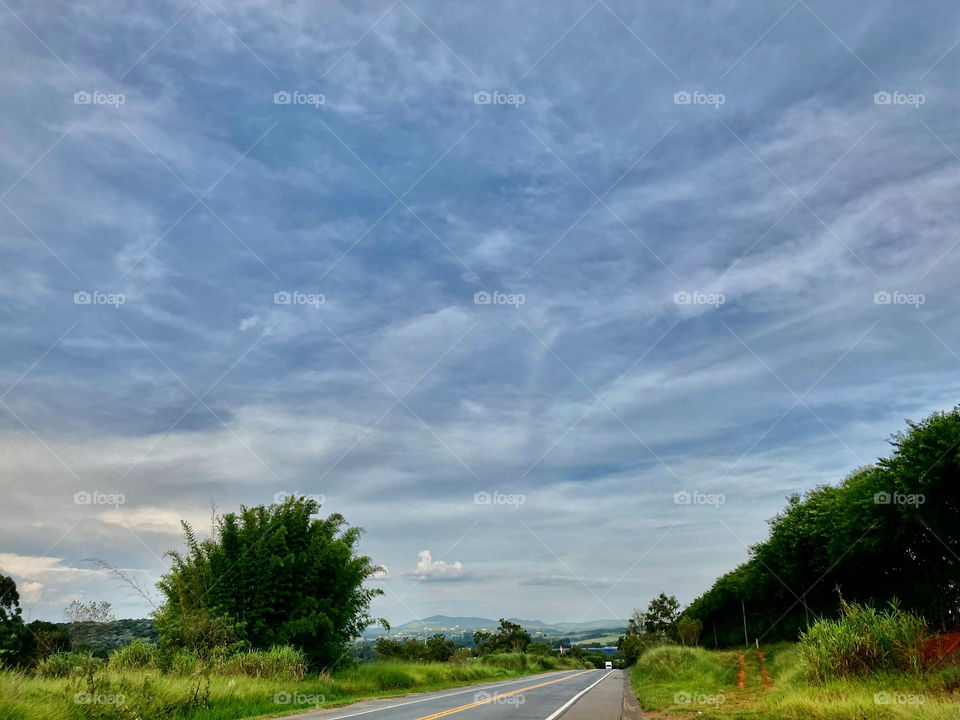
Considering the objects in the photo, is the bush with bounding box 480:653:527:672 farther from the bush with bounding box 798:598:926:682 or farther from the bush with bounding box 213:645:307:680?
the bush with bounding box 798:598:926:682

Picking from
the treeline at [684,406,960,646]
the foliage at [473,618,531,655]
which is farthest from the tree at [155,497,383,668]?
the foliage at [473,618,531,655]

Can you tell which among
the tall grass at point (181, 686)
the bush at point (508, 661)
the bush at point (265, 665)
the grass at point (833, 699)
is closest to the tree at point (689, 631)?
the bush at point (508, 661)

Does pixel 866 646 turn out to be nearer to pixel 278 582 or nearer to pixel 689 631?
pixel 278 582

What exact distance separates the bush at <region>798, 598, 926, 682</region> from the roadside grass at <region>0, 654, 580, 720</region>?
1528cm

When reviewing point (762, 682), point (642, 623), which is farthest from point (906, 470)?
point (642, 623)

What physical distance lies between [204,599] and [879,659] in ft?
95.8

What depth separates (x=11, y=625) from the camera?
54500 millimetres

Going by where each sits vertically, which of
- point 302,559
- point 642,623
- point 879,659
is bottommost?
point 642,623

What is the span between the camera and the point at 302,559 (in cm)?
3619

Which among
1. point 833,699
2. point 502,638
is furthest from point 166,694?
point 502,638

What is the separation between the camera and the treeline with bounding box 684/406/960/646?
22.8 meters

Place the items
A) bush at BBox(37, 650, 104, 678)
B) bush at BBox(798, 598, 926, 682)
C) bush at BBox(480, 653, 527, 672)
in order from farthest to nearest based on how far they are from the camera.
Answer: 1. bush at BBox(480, 653, 527, 672)
2. bush at BBox(798, 598, 926, 682)
3. bush at BBox(37, 650, 104, 678)

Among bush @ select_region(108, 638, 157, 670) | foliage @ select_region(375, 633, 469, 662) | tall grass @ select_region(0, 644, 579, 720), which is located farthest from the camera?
foliage @ select_region(375, 633, 469, 662)

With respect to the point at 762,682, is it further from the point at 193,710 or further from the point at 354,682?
the point at 193,710
